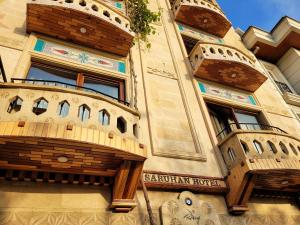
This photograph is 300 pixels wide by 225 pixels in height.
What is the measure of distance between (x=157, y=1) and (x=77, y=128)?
10.1 meters

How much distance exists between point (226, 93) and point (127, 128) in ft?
18.0

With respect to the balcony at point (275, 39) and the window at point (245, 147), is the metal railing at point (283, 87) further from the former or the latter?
the window at point (245, 147)

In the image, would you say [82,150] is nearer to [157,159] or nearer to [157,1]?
[157,159]

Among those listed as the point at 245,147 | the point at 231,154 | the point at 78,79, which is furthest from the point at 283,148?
the point at 78,79

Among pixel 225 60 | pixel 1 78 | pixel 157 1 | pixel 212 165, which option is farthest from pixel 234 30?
pixel 1 78

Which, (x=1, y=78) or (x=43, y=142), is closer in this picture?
(x=43, y=142)

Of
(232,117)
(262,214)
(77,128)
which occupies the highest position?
(232,117)

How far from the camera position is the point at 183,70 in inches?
362

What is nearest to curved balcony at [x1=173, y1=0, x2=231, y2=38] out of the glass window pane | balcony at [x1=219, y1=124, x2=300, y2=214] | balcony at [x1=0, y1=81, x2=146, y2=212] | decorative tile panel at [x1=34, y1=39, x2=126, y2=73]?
the glass window pane

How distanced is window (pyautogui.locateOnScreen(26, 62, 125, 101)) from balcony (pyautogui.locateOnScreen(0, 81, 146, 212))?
5.13 ft

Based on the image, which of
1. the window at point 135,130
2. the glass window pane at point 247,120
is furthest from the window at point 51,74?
the glass window pane at point 247,120

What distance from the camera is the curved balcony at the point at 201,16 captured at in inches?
471

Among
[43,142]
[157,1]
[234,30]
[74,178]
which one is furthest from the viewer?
[234,30]

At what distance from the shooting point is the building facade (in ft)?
14.4
